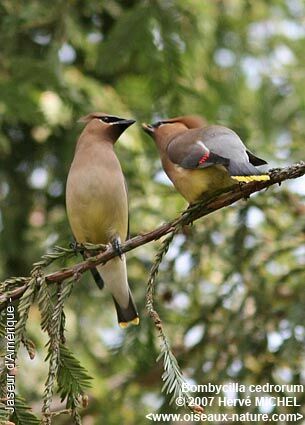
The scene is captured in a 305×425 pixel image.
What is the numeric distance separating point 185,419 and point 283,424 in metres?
0.58

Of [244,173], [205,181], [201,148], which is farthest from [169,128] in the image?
[244,173]

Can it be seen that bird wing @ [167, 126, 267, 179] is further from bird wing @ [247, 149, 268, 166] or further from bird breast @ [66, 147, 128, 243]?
bird breast @ [66, 147, 128, 243]

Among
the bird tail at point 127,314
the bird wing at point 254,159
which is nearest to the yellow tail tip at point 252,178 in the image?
the bird wing at point 254,159

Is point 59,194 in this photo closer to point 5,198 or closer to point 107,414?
point 5,198

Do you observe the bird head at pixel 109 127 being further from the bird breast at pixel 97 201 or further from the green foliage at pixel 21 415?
the green foliage at pixel 21 415

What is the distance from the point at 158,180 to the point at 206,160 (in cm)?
226

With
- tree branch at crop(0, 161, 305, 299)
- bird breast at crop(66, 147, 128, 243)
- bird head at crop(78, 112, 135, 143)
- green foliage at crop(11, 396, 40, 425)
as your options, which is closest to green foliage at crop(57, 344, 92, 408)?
green foliage at crop(11, 396, 40, 425)

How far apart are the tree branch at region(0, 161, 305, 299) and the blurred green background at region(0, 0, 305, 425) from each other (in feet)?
4.59

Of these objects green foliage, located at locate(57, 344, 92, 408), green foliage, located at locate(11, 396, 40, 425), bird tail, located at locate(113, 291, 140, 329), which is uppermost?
green foliage, located at locate(57, 344, 92, 408)

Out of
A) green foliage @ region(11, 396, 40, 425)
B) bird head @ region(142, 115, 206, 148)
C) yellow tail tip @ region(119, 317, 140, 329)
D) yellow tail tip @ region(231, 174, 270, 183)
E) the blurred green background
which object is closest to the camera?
green foliage @ region(11, 396, 40, 425)

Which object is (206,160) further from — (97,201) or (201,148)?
(97,201)

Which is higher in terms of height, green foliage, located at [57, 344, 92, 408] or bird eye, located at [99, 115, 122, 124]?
bird eye, located at [99, 115, 122, 124]

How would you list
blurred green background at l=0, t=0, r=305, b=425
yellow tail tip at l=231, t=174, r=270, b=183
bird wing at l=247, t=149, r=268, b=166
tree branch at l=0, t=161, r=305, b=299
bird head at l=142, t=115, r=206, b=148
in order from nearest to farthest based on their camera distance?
tree branch at l=0, t=161, r=305, b=299 < yellow tail tip at l=231, t=174, r=270, b=183 < bird wing at l=247, t=149, r=268, b=166 < bird head at l=142, t=115, r=206, b=148 < blurred green background at l=0, t=0, r=305, b=425

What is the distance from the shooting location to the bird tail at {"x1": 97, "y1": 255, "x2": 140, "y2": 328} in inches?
163
